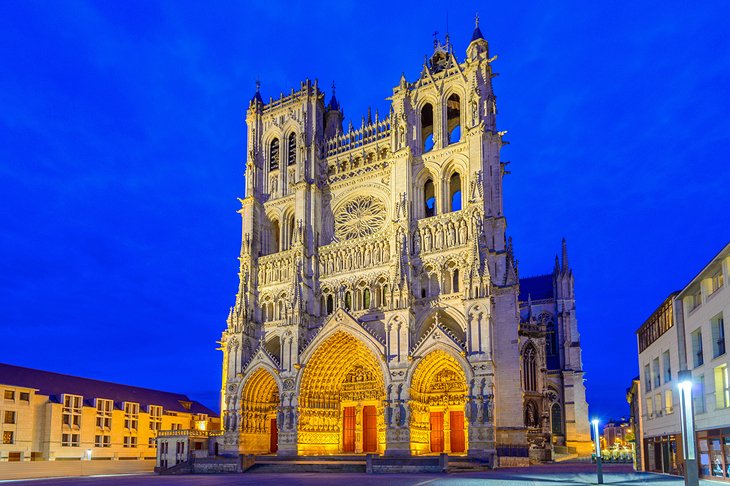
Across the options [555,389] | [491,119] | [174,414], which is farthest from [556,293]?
[174,414]

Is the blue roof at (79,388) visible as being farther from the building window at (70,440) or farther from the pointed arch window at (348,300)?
the pointed arch window at (348,300)

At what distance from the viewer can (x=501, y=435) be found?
136ft

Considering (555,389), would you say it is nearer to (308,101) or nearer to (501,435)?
(501,435)

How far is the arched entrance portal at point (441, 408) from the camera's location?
45.1 m

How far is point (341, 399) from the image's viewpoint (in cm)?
5056

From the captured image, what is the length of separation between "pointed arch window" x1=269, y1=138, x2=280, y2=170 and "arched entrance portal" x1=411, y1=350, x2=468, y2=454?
22734 millimetres

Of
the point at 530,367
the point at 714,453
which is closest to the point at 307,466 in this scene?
the point at 530,367

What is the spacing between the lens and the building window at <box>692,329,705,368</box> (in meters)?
26.5

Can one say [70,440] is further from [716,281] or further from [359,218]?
[716,281]

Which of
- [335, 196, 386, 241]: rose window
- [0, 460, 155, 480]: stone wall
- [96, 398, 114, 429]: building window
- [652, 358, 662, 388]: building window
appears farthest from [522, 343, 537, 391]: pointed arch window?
[96, 398, 114, 429]: building window

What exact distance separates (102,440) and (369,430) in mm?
23470

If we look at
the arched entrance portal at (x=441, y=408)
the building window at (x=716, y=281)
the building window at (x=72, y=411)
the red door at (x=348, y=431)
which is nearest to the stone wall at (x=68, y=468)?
the building window at (x=72, y=411)

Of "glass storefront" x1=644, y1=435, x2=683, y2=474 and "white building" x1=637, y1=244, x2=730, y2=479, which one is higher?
"white building" x1=637, y1=244, x2=730, y2=479

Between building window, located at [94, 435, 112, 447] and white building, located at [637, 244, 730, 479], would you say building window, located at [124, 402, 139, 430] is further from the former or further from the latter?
white building, located at [637, 244, 730, 479]
